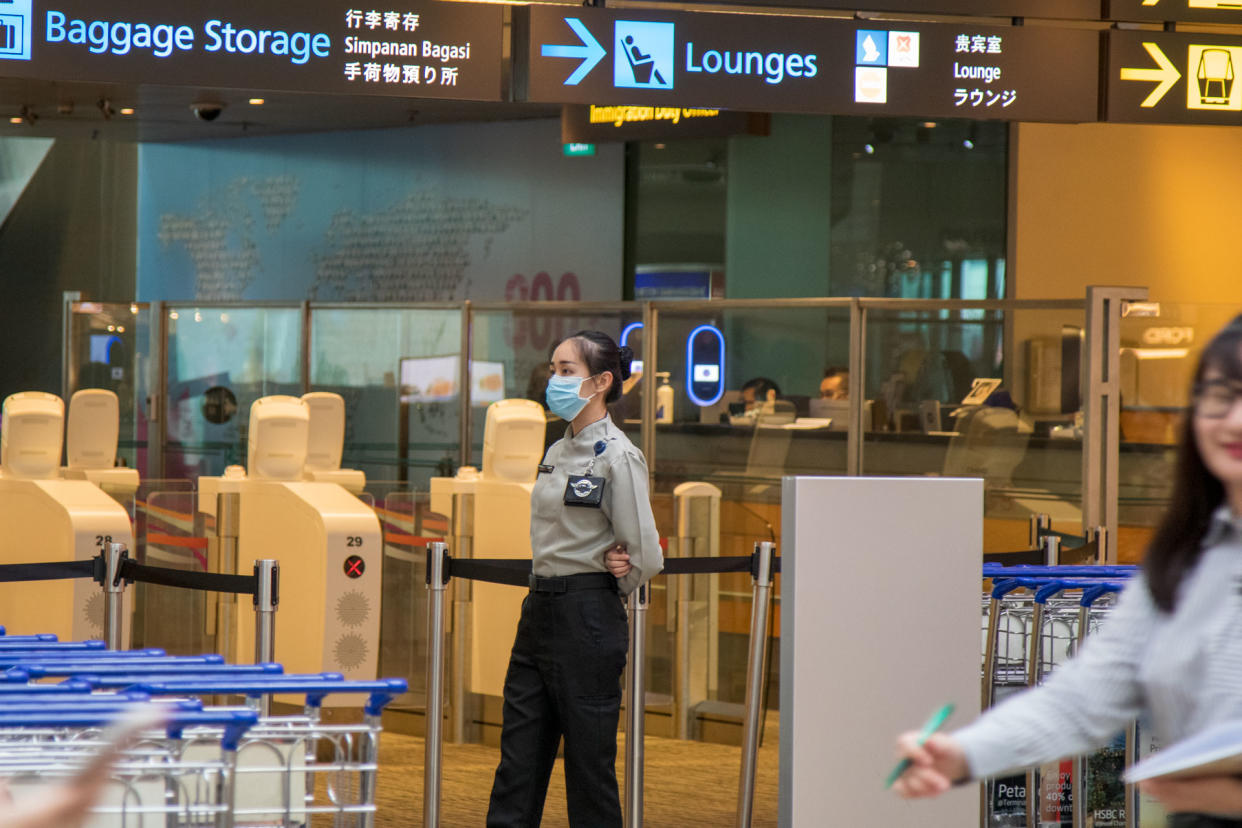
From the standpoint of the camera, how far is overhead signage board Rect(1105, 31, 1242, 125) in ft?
19.1

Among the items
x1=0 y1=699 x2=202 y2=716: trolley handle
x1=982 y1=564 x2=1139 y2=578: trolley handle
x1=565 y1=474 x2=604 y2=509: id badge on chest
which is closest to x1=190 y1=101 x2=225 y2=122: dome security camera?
x1=565 y1=474 x2=604 y2=509: id badge on chest

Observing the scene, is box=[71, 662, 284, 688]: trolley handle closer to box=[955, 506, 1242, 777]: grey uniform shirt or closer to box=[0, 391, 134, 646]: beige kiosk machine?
A: box=[955, 506, 1242, 777]: grey uniform shirt

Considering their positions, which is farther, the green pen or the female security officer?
the female security officer

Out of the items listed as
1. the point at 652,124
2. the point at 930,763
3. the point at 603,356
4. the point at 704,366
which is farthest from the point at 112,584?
the point at 652,124

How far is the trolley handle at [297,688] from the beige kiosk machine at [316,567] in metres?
3.72

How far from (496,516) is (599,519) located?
107 inches

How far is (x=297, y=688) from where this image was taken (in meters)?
2.53

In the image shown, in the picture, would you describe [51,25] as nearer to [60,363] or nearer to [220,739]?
[220,739]

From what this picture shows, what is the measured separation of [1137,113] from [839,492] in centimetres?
259

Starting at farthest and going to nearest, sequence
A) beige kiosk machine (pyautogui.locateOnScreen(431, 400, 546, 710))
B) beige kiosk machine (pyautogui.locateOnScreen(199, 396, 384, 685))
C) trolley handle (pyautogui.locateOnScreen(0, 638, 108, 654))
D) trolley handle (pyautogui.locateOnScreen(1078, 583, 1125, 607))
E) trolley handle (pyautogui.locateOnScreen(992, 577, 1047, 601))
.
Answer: beige kiosk machine (pyautogui.locateOnScreen(431, 400, 546, 710))
beige kiosk machine (pyautogui.locateOnScreen(199, 396, 384, 685))
trolley handle (pyautogui.locateOnScreen(992, 577, 1047, 601))
trolley handle (pyautogui.locateOnScreen(1078, 583, 1125, 607))
trolley handle (pyautogui.locateOnScreen(0, 638, 108, 654))

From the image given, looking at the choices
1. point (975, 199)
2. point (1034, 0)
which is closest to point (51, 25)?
point (1034, 0)

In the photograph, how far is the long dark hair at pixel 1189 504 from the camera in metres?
2.10

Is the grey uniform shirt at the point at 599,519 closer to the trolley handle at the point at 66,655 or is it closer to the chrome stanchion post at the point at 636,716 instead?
the chrome stanchion post at the point at 636,716

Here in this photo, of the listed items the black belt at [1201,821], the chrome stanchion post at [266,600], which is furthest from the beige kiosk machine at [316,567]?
the black belt at [1201,821]
